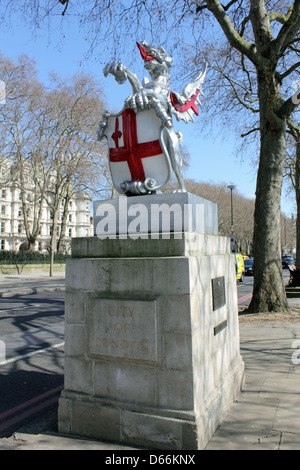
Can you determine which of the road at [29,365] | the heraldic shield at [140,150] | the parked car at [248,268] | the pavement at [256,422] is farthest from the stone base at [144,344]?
the parked car at [248,268]

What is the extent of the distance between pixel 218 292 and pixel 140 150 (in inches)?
67.8

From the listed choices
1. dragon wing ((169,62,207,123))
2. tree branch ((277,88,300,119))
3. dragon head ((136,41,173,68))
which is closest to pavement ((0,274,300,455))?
dragon wing ((169,62,207,123))

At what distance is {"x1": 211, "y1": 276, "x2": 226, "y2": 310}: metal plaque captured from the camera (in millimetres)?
3832

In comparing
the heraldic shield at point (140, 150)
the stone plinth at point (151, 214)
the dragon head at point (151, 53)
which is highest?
the dragon head at point (151, 53)

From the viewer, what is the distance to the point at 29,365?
638 cm

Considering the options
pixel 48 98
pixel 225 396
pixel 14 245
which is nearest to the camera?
pixel 225 396

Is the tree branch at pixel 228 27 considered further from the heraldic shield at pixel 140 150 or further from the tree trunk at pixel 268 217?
the heraldic shield at pixel 140 150

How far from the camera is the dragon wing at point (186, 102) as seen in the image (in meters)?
4.04

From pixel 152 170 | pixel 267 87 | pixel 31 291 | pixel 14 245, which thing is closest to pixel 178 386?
pixel 152 170

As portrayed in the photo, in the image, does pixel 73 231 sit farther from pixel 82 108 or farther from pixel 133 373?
pixel 133 373

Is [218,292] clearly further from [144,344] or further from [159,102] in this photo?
[159,102]

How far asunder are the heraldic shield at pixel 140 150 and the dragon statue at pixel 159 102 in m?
0.01

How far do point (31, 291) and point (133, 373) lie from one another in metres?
15.9

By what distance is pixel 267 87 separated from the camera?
1026 centimetres
